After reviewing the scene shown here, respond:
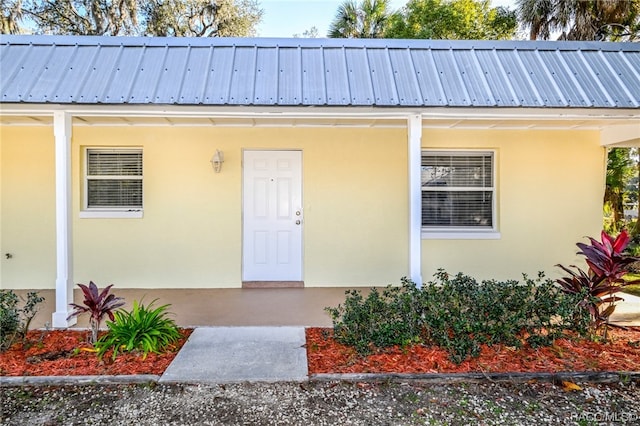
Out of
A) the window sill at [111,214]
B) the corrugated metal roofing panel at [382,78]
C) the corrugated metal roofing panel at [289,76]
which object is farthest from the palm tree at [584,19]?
the window sill at [111,214]

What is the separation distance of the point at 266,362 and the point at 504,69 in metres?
4.24

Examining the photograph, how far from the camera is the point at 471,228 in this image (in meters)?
6.50

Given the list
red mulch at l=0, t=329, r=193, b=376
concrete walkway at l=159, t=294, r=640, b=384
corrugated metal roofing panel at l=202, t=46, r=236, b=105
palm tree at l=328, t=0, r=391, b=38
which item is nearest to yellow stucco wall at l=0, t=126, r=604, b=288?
corrugated metal roofing panel at l=202, t=46, r=236, b=105

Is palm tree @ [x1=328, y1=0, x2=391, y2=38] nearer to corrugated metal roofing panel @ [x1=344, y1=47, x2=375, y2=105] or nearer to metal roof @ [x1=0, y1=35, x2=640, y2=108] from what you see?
metal roof @ [x1=0, y1=35, x2=640, y2=108]

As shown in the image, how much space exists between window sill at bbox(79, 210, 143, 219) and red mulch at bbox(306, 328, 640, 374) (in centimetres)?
391

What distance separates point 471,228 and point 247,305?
3.89 meters

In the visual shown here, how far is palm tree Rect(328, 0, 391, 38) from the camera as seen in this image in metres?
13.2

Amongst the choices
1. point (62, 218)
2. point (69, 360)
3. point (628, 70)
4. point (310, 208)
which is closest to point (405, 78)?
point (310, 208)

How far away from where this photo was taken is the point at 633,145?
6195 millimetres

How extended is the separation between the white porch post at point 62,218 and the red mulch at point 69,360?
41 cm

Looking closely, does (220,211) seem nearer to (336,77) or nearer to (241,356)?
(336,77)

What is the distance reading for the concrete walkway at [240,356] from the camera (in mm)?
3258

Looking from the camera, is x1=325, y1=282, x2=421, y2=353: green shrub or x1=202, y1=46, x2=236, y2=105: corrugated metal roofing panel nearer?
x1=325, y1=282, x2=421, y2=353: green shrub

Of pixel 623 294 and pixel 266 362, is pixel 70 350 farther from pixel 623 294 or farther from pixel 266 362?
pixel 623 294
